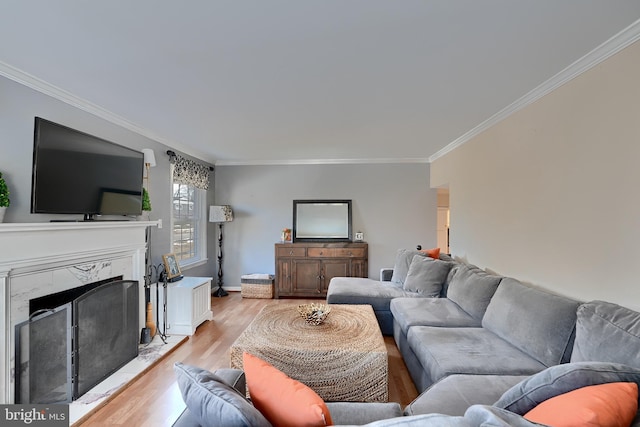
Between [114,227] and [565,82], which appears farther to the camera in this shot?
[114,227]

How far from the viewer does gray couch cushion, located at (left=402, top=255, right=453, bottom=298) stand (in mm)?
3234

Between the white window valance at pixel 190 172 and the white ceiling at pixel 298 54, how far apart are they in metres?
1.04

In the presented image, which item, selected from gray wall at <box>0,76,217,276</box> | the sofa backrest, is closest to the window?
gray wall at <box>0,76,217,276</box>

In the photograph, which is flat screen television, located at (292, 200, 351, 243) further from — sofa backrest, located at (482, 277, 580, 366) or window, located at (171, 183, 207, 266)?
sofa backrest, located at (482, 277, 580, 366)

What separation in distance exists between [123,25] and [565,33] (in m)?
2.37

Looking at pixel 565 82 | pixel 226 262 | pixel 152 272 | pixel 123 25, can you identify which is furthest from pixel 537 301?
pixel 226 262

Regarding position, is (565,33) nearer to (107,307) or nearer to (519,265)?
(519,265)

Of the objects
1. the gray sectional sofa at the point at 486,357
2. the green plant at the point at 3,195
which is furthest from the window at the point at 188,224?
the gray sectional sofa at the point at 486,357

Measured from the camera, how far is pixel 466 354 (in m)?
1.87

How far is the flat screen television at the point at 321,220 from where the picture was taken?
5152mm

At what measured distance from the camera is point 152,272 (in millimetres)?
3475

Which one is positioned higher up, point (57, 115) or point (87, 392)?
point (57, 115)

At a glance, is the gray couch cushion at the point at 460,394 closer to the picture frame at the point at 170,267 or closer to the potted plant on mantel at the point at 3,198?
the potted plant on mantel at the point at 3,198

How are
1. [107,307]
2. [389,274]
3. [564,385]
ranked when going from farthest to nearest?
[389,274] < [107,307] < [564,385]
